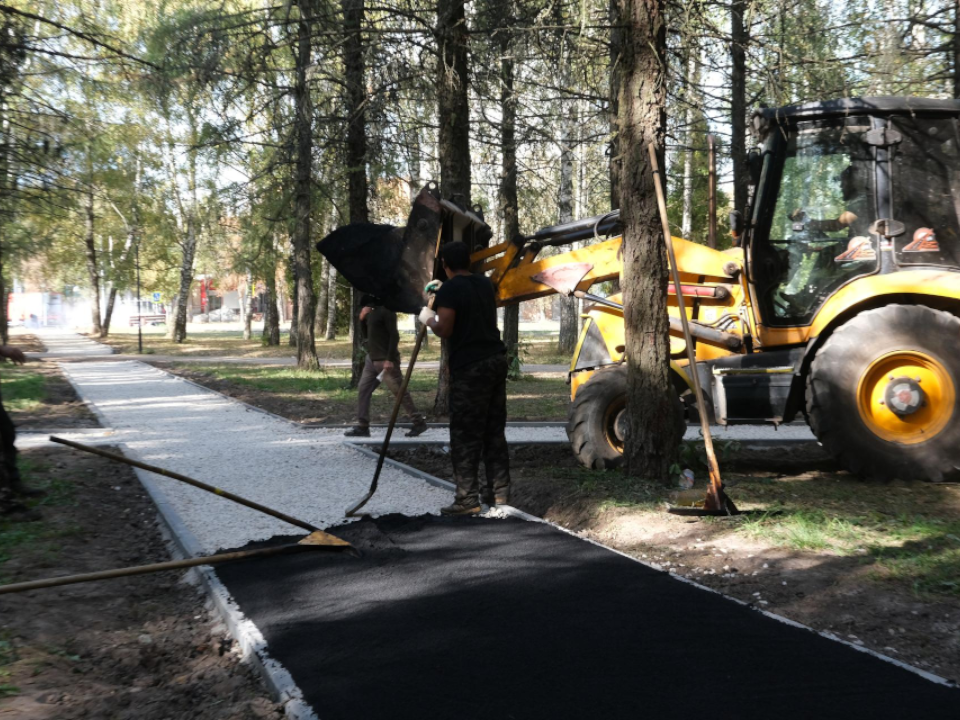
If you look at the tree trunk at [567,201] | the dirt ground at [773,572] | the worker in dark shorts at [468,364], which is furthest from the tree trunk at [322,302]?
the dirt ground at [773,572]

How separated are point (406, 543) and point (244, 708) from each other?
2588 mm

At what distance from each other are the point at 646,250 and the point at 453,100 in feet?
18.6

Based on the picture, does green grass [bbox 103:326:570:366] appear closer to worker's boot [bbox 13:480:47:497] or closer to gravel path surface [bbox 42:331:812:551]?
gravel path surface [bbox 42:331:812:551]

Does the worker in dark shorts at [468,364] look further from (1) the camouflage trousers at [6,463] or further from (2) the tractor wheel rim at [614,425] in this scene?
(1) the camouflage trousers at [6,463]

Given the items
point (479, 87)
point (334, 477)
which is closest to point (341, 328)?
point (479, 87)

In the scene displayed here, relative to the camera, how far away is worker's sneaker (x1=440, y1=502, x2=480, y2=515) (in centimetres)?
749

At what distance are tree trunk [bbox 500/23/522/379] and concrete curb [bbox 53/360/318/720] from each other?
4951 mm

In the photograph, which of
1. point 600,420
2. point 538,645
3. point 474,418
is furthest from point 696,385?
point 538,645

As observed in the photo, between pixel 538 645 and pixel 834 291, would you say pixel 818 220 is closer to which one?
pixel 834 291

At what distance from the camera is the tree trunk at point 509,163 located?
11759mm

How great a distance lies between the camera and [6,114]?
1255 centimetres

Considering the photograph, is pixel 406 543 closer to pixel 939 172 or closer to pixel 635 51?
pixel 635 51

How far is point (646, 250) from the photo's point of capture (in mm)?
8195

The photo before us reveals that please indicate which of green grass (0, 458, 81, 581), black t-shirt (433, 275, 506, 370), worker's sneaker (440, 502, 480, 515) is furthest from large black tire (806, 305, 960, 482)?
→ green grass (0, 458, 81, 581)
